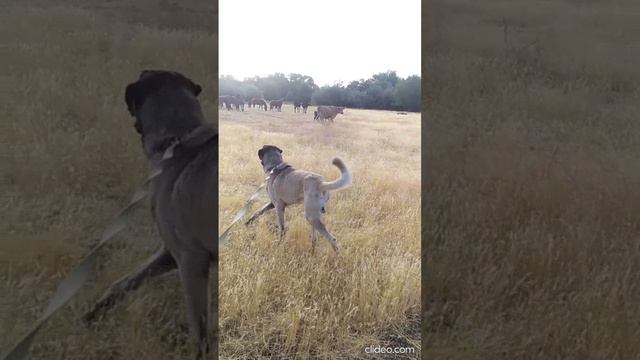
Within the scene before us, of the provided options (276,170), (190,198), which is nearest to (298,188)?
(276,170)

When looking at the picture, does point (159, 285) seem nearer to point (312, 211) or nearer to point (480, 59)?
point (312, 211)

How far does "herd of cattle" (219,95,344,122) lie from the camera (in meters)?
2.77

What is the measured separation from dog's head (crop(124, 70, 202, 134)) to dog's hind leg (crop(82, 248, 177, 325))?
2.22ft

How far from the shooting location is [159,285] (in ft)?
9.98

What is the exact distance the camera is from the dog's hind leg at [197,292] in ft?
8.95

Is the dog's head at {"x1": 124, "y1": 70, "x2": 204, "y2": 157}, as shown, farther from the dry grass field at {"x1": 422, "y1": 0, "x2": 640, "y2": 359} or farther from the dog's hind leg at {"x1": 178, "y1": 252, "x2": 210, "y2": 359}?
the dry grass field at {"x1": 422, "y1": 0, "x2": 640, "y2": 359}

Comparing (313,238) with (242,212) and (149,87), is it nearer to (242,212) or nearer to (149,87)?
(242,212)

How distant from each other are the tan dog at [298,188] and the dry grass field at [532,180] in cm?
72

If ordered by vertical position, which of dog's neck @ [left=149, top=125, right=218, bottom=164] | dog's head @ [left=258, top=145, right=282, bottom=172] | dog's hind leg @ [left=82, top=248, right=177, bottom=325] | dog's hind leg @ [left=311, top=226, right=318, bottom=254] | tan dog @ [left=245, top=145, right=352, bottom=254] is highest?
dog's neck @ [left=149, top=125, right=218, bottom=164]

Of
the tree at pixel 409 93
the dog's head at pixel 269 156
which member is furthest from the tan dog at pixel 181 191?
the tree at pixel 409 93

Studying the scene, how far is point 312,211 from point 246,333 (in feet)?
2.20

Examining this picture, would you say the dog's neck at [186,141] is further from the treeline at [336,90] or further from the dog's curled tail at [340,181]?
the dog's curled tail at [340,181]

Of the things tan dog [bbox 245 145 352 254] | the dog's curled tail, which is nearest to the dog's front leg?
tan dog [bbox 245 145 352 254]

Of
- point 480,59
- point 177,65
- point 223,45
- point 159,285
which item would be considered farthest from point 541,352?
point 177,65
